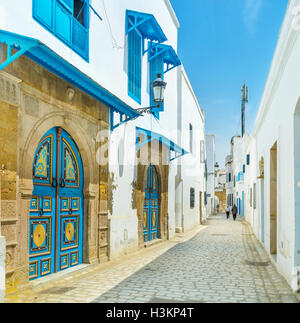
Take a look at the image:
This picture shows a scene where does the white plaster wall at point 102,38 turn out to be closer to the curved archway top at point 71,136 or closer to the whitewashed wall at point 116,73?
the whitewashed wall at point 116,73

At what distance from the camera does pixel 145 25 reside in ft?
33.3

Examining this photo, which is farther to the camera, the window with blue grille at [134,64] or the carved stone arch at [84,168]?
the window with blue grille at [134,64]

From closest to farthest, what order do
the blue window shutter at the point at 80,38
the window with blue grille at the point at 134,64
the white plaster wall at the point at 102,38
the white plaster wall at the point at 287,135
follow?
1. the white plaster wall at the point at 102,38
2. the white plaster wall at the point at 287,135
3. the blue window shutter at the point at 80,38
4. the window with blue grille at the point at 134,64

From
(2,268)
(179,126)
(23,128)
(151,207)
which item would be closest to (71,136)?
(23,128)

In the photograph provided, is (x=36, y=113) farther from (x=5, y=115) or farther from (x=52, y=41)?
(x=52, y=41)

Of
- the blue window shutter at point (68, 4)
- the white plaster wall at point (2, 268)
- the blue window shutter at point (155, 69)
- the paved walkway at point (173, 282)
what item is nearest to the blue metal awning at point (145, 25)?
the blue window shutter at point (155, 69)

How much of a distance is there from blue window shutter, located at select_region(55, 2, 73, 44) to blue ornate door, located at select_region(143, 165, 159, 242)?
19.1 feet

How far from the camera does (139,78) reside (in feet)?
34.5

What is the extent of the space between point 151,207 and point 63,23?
687 centimetres

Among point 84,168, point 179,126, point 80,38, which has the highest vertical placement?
point 80,38

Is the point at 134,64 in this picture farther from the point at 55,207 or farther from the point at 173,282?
the point at 173,282

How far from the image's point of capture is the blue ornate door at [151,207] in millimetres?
11395
